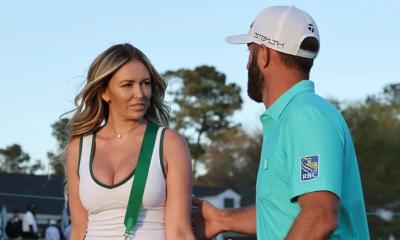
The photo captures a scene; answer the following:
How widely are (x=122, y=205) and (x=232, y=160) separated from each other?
8584cm

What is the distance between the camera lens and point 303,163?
152 inches

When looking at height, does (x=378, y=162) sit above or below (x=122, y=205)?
below

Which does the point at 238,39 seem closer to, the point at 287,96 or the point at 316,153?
the point at 287,96

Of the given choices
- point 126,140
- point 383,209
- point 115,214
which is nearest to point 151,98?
point 126,140

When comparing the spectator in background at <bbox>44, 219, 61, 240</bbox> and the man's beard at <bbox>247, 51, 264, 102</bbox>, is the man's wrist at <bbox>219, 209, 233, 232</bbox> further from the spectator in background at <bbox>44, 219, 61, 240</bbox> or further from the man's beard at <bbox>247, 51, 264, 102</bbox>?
the spectator in background at <bbox>44, 219, 61, 240</bbox>

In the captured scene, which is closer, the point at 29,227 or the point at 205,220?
the point at 205,220

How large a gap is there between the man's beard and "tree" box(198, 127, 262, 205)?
258ft

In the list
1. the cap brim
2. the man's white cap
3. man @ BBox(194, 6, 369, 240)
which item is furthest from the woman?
the man's white cap

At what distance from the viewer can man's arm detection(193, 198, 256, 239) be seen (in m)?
5.25

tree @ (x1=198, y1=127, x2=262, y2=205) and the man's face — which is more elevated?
the man's face

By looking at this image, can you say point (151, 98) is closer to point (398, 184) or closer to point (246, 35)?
point (246, 35)

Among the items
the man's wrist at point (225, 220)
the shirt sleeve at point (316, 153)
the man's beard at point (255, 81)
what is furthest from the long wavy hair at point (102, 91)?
the shirt sleeve at point (316, 153)

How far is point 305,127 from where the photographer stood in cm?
388

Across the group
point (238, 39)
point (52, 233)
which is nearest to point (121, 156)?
point (238, 39)
